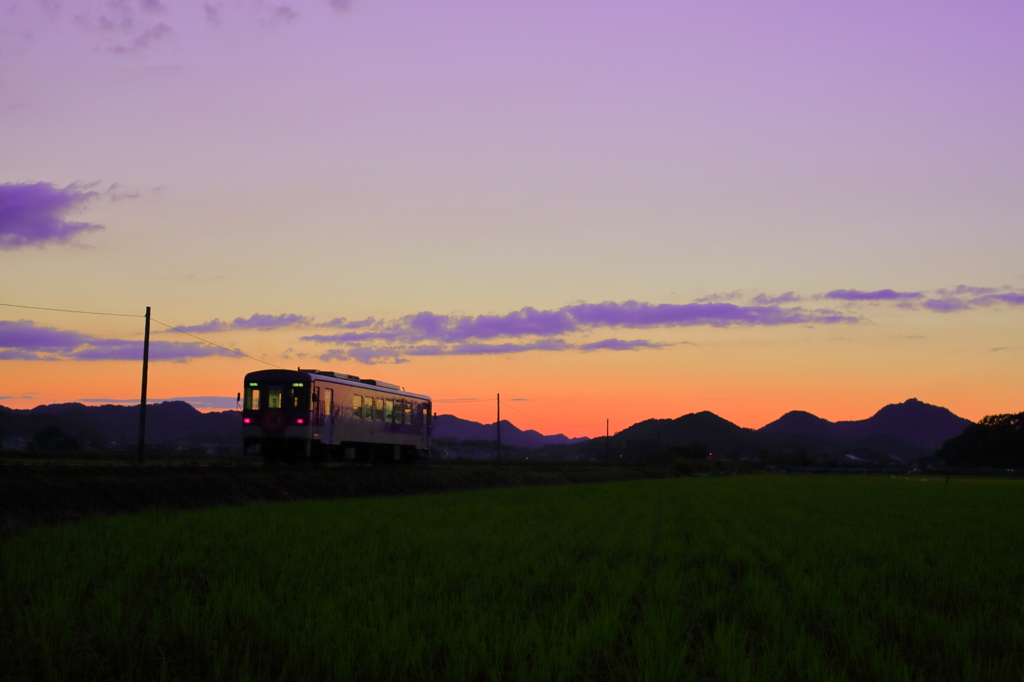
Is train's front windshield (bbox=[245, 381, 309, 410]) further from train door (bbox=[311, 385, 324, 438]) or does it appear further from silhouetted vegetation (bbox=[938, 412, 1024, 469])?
silhouetted vegetation (bbox=[938, 412, 1024, 469])

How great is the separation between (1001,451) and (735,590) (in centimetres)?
12505

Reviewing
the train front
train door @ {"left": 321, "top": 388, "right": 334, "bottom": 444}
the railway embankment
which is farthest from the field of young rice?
train door @ {"left": 321, "top": 388, "right": 334, "bottom": 444}

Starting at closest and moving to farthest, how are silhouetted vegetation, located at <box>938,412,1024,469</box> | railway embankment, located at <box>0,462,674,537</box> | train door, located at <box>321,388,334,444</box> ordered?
railway embankment, located at <box>0,462,674,537</box>
train door, located at <box>321,388,334,444</box>
silhouetted vegetation, located at <box>938,412,1024,469</box>

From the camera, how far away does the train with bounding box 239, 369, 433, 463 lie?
2903cm

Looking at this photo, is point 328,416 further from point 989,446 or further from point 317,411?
point 989,446

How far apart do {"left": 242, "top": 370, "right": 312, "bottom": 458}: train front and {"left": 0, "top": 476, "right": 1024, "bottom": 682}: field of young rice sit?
15.0m

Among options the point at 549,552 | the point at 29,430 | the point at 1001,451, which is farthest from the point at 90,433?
the point at 549,552

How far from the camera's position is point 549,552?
1114 cm

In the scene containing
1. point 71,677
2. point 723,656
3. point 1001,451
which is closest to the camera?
point 71,677

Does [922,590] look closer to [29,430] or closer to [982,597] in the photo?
[982,597]

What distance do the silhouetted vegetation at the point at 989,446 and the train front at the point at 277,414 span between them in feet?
365

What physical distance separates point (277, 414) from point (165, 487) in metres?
10.0

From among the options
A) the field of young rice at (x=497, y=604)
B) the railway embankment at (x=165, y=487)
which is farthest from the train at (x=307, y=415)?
the field of young rice at (x=497, y=604)

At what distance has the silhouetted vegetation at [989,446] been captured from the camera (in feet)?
375
